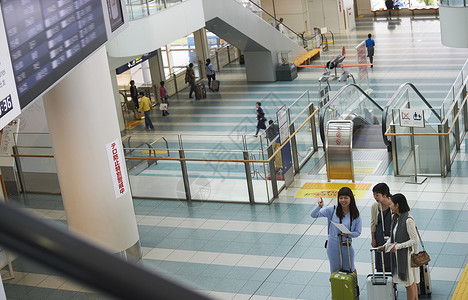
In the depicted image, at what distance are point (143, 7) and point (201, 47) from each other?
10444mm

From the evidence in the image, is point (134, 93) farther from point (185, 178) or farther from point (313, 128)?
point (185, 178)

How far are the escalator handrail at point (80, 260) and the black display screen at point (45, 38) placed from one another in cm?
514

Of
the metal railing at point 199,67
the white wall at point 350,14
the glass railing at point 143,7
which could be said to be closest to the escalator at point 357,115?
the glass railing at point 143,7

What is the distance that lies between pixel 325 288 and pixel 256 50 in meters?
17.2

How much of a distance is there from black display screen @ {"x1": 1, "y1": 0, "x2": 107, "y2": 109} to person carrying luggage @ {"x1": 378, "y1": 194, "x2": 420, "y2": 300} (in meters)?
3.41

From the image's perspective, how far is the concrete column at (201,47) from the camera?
2681cm

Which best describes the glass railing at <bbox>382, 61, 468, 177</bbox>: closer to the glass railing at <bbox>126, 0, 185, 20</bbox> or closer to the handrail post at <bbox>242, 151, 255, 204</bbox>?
the handrail post at <bbox>242, 151, 255, 204</bbox>

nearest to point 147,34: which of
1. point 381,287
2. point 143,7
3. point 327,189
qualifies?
point 143,7

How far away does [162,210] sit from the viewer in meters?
12.6

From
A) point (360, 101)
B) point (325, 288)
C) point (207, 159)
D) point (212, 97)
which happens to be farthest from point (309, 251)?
point (212, 97)

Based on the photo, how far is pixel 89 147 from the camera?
30.6ft

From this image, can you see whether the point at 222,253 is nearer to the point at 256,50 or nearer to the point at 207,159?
the point at 207,159

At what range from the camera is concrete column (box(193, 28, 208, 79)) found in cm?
2681

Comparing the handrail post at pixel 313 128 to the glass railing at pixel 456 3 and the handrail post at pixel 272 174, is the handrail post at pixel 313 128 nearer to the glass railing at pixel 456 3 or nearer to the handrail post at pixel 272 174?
the handrail post at pixel 272 174
